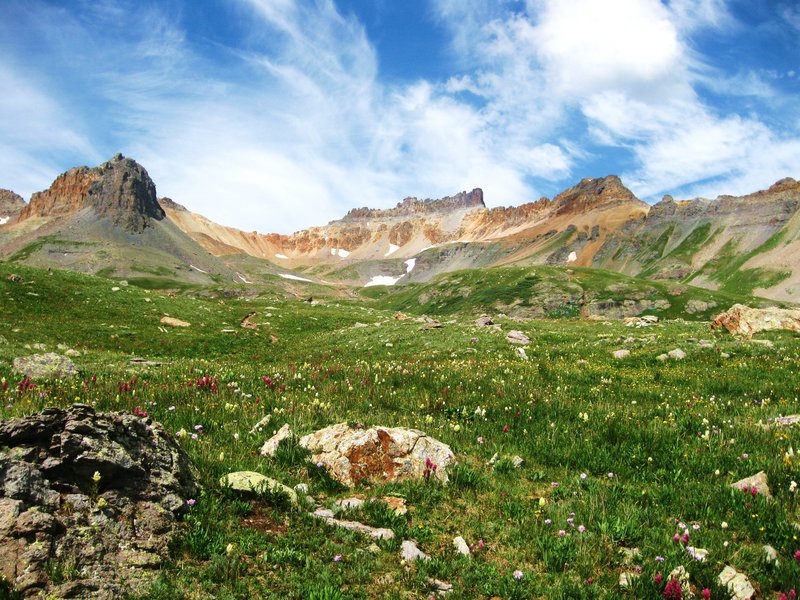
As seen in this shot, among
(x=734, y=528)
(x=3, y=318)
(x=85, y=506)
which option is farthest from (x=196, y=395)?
(x=3, y=318)

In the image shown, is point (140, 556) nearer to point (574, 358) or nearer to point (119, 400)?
point (119, 400)

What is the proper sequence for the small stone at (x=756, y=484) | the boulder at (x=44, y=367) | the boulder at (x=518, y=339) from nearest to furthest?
the small stone at (x=756, y=484) → the boulder at (x=44, y=367) → the boulder at (x=518, y=339)

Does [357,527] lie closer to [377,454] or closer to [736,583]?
[377,454]

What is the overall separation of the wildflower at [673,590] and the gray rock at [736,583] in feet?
1.78

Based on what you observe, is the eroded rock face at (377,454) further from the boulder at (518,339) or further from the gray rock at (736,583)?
the boulder at (518,339)

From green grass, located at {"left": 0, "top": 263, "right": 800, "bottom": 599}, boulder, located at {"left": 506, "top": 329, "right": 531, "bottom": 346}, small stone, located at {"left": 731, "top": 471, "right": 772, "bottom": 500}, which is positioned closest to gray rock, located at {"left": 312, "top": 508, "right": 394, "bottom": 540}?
green grass, located at {"left": 0, "top": 263, "right": 800, "bottom": 599}

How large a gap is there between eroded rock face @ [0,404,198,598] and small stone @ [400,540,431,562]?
9.01 ft

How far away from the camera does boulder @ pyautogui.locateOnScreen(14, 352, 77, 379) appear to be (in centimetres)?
1339

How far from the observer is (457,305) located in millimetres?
164625

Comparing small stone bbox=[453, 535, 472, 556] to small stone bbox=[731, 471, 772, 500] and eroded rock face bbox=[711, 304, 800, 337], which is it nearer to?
small stone bbox=[731, 471, 772, 500]

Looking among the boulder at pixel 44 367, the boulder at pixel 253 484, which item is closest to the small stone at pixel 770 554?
the boulder at pixel 253 484

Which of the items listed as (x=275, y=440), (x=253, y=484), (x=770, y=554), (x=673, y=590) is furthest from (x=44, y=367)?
(x=770, y=554)

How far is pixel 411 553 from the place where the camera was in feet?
19.1

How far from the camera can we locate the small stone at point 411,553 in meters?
5.74
